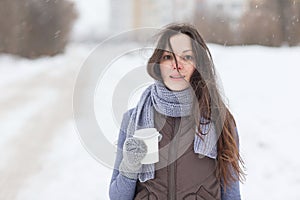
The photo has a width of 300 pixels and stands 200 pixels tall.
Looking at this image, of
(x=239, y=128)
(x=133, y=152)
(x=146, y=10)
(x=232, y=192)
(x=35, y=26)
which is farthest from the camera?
(x=35, y=26)

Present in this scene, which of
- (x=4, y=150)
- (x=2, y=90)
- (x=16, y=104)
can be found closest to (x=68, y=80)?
(x=2, y=90)

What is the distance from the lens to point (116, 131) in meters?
1.07

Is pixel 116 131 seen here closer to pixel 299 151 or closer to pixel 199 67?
pixel 199 67

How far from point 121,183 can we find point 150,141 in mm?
138

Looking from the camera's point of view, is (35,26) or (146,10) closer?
(146,10)

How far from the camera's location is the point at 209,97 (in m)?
1.09

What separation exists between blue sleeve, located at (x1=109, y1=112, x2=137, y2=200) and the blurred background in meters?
0.02

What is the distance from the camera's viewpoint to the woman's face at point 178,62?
1044mm

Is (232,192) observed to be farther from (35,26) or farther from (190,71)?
(35,26)

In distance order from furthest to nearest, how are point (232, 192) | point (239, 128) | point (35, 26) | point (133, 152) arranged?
1. point (35, 26)
2. point (239, 128)
3. point (232, 192)
4. point (133, 152)

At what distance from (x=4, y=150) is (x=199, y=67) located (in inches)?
134

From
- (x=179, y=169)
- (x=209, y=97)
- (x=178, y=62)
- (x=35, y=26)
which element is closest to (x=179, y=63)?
(x=178, y=62)

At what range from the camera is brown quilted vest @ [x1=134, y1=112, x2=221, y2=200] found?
107cm

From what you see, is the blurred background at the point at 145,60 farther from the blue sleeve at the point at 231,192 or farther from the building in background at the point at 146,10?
the blue sleeve at the point at 231,192
